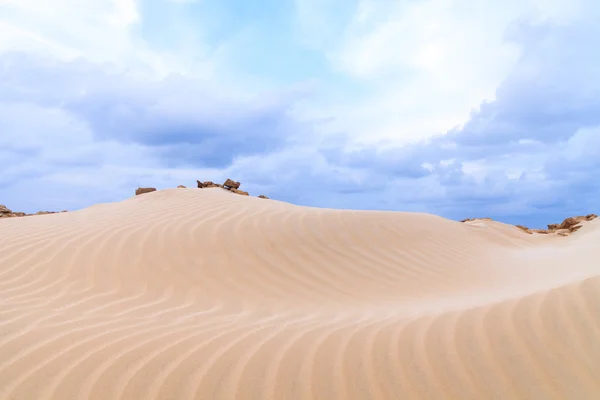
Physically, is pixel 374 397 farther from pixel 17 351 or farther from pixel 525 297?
pixel 17 351

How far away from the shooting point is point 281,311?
17.2 feet

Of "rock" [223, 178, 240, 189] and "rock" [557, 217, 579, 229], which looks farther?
"rock" [557, 217, 579, 229]

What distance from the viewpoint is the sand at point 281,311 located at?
3197mm

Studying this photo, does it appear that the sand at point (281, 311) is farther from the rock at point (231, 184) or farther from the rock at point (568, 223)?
the rock at point (568, 223)

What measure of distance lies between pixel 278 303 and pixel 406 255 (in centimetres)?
329

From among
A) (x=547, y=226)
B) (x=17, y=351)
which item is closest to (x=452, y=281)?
(x=17, y=351)

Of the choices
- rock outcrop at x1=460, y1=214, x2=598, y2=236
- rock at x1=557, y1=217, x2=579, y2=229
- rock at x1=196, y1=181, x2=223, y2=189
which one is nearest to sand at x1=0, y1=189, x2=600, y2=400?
rock at x1=196, y1=181, x2=223, y2=189

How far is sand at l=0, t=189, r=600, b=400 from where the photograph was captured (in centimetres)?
320

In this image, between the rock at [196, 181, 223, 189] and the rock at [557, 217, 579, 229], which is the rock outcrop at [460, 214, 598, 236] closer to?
the rock at [557, 217, 579, 229]

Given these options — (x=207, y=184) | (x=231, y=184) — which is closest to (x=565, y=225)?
(x=231, y=184)

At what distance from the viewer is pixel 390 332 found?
396 centimetres

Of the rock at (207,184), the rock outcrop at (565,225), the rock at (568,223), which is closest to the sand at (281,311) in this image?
the rock at (207,184)

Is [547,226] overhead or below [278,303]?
overhead

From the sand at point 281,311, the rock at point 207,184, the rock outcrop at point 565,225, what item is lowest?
the sand at point 281,311
